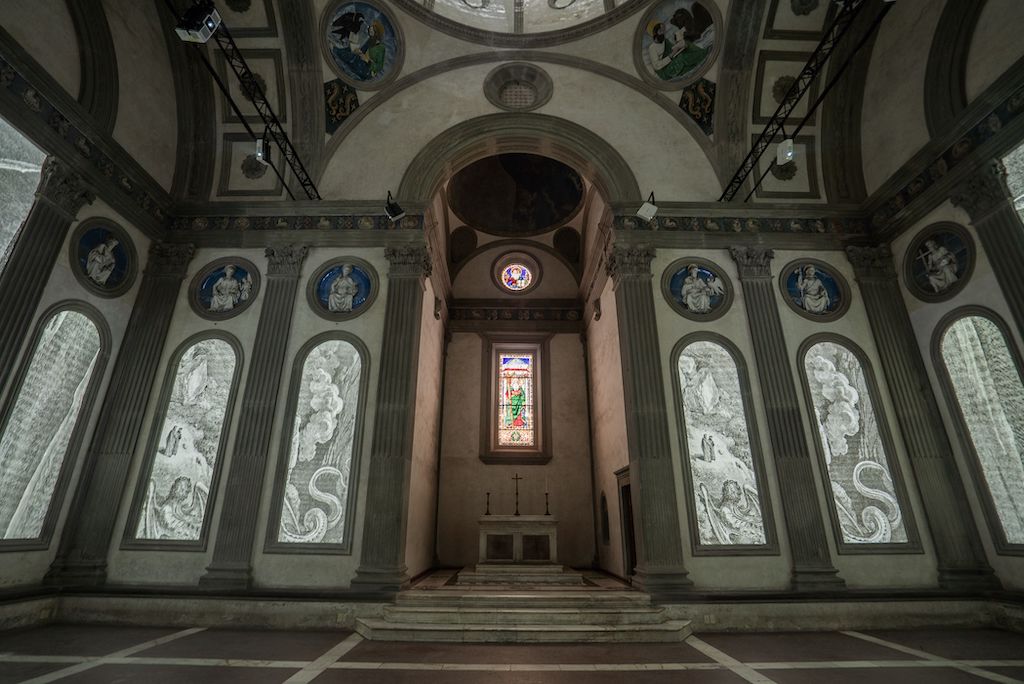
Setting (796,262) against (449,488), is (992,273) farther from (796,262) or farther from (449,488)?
(449,488)

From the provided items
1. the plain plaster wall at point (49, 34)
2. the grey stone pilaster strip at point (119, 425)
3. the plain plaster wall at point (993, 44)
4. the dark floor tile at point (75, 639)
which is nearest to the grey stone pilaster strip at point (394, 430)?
the dark floor tile at point (75, 639)

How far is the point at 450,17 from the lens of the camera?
1030 cm

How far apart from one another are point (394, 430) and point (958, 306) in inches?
390

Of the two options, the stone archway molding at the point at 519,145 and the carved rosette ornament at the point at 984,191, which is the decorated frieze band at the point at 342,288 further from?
the carved rosette ornament at the point at 984,191

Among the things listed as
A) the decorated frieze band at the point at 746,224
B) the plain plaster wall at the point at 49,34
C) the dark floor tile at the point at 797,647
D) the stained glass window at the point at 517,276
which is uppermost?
the stained glass window at the point at 517,276

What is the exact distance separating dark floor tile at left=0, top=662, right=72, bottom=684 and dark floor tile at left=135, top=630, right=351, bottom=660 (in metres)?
0.80

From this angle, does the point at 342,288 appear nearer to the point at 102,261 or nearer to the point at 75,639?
the point at 102,261

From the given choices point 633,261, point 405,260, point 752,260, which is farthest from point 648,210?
point 405,260

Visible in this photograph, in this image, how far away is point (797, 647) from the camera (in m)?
6.44

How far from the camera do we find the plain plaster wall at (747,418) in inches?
317

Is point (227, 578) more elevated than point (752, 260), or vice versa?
point (752, 260)

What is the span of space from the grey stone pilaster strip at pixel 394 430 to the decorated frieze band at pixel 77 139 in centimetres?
456

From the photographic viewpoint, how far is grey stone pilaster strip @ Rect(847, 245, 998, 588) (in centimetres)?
785

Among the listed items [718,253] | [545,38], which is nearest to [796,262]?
[718,253]
